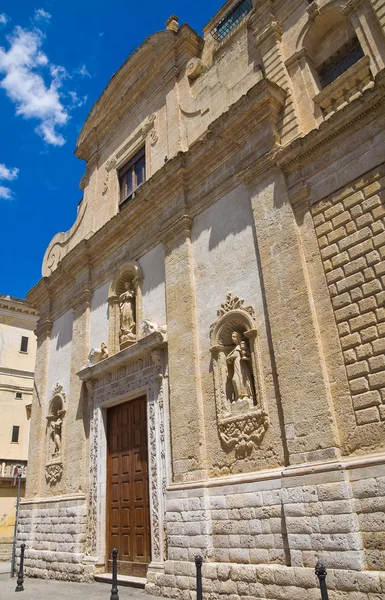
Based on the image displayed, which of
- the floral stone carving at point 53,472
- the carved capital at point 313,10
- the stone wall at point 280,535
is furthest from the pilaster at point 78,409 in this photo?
the carved capital at point 313,10

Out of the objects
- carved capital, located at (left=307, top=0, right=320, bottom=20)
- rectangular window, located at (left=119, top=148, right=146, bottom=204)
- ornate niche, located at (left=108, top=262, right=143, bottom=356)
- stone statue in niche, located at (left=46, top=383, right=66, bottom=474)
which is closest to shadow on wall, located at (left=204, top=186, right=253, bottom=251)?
ornate niche, located at (left=108, top=262, right=143, bottom=356)

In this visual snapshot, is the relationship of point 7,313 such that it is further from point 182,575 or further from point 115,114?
point 182,575

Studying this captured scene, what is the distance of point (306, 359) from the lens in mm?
6434

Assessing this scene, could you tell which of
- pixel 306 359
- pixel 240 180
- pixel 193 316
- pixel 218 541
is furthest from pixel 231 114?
pixel 218 541

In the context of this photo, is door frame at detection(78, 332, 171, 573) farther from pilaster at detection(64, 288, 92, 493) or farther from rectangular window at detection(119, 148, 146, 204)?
rectangular window at detection(119, 148, 146, 204)

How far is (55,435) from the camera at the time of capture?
11922 mm

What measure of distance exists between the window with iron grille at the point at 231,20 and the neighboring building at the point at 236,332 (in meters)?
0.05

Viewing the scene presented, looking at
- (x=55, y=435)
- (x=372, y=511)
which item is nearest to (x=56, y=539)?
(x=55, y=435)

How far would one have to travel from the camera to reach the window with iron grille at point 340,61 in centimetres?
779

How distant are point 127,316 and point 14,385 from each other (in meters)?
13.6

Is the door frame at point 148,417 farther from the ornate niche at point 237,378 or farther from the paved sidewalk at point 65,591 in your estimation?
the ornate niche at point 237,378

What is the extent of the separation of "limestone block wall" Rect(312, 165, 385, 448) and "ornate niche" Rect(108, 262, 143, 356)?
15.0ft

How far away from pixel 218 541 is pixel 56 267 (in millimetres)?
9597

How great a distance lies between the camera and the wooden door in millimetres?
8703
